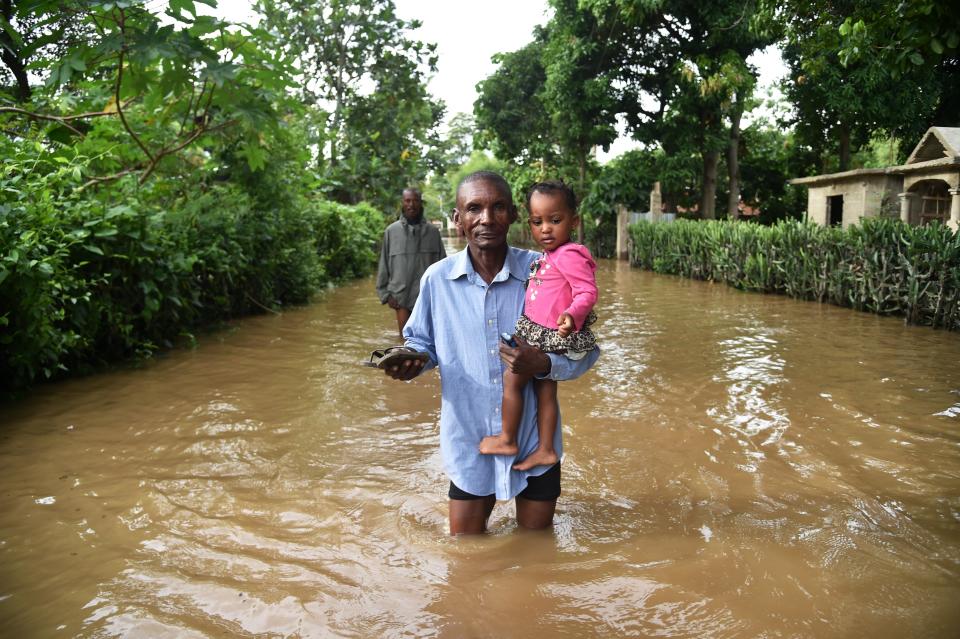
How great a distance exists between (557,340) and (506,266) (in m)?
0.42

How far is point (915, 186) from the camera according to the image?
663 inches

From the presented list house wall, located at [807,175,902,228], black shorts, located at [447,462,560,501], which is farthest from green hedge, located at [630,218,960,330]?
black shorts, located at [447,462,560,501]

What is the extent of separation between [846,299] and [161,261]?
11.6 m

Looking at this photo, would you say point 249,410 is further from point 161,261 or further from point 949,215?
point 949,215

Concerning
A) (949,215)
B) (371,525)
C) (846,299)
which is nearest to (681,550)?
(371,525)

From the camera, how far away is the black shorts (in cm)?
317

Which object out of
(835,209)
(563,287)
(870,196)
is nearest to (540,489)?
(563,287)

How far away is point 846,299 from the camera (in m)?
13.0

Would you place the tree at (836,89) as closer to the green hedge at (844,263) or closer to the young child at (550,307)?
the green hedge at (844,263)

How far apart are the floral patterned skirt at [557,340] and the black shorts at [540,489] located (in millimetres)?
552

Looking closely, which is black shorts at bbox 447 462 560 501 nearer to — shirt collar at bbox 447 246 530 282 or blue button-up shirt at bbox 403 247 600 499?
blue button-up shirt at bbox 403 247 600 499

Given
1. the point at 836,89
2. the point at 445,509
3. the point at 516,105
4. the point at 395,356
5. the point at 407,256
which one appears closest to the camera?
the point at 395,356

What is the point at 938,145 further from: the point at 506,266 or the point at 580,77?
the point at 506,266

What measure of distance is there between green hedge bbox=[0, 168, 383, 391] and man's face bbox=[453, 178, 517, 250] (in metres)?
4.41
